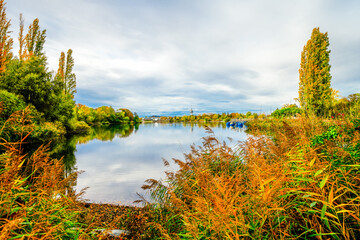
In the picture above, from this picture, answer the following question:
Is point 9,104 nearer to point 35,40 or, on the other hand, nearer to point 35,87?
point 35,87

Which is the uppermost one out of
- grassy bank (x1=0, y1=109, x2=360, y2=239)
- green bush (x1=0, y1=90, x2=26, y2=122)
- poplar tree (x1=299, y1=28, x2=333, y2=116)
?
poplar tree (x1=299, y1=28, x2=333, y2=116)

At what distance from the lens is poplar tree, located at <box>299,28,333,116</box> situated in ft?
76.4

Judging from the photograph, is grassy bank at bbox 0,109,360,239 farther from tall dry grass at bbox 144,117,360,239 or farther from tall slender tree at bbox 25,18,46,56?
tall slender tree at bbox 25,18,46,56

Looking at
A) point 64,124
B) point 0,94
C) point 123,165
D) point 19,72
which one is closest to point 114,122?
point 64,124

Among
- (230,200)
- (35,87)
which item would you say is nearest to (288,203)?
(230,200)

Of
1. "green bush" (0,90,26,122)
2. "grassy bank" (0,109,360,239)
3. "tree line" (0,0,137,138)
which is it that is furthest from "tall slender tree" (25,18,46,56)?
"grassy bank" (0,109,360,239)

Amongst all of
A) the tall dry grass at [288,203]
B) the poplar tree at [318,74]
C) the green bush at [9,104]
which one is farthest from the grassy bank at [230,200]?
the poplar tree at [318,74]

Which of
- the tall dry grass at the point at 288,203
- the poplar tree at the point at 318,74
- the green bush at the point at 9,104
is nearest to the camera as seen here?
the tall dry grass at the point at 288,203

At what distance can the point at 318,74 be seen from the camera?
23516 mm

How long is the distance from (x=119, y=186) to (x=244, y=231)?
7.13 metres

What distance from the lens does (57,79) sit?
22.1 metres

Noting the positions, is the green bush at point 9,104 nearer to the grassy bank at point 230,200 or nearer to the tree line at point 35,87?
the tree line at point 35,87

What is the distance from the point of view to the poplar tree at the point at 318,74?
23.3 m

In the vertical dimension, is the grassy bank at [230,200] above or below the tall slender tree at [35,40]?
below
